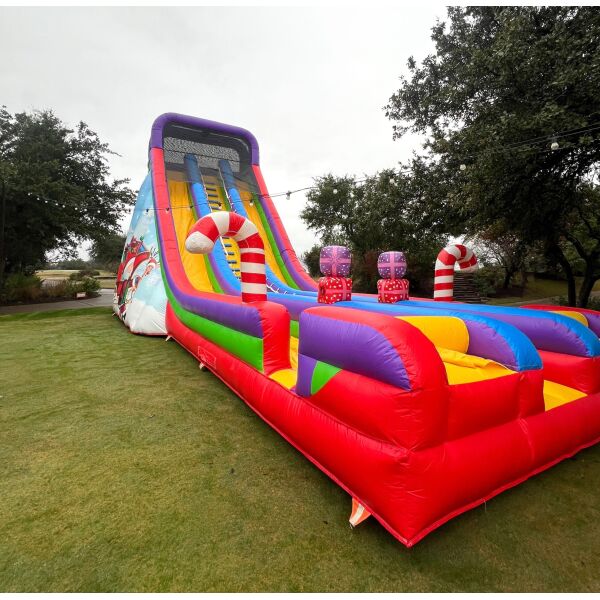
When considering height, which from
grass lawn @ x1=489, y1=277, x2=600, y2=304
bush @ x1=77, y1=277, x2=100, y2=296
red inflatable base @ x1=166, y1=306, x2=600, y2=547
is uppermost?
bush @ x1=77, y1=277, x2=100, y2=296

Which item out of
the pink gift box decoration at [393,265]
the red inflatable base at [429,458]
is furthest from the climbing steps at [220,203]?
the red inflatable base at [429,458]

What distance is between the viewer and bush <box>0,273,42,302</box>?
37.7 ft

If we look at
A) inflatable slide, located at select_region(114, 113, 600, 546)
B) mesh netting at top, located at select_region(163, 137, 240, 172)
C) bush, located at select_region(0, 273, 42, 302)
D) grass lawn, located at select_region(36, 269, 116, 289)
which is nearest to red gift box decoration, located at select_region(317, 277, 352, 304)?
inflatable slide, located at select_region(114, 113, 600, 546)

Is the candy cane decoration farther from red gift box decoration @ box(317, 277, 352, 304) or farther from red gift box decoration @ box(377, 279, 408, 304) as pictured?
red gift box decoration @ box(377, 279, 408, 304)

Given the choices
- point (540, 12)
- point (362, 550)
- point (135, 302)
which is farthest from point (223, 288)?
point (540, 12)

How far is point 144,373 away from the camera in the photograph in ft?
14.0

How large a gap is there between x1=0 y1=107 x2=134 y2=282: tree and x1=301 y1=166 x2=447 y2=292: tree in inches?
341

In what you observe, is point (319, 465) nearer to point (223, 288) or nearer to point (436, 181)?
point (223, 288)

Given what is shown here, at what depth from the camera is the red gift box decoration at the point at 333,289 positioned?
4594 mm

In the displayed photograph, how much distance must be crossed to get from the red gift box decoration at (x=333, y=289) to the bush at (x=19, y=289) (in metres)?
12.1

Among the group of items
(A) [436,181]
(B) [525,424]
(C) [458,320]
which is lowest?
(B) [525,424]

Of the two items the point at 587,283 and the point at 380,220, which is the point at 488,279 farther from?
the point at 380,220

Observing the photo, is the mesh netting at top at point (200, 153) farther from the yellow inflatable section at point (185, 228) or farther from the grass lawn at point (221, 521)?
the grass lawn at point (221, 521)

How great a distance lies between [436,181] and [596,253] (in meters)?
4.98
